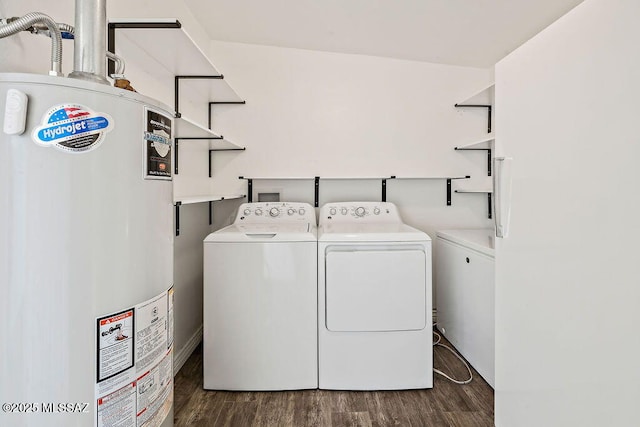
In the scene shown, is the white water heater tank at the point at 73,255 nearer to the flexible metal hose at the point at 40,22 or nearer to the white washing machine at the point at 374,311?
the flexible metal hose at the point at 40,22

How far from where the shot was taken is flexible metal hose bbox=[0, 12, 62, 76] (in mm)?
781

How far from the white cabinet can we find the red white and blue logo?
1.66 m

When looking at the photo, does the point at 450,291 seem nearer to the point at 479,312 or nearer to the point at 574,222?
the point at 479,312

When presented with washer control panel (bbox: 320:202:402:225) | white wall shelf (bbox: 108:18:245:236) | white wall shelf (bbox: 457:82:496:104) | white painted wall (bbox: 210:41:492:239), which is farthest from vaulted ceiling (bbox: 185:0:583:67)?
washer control panel (bbox: 320:202:402:225)

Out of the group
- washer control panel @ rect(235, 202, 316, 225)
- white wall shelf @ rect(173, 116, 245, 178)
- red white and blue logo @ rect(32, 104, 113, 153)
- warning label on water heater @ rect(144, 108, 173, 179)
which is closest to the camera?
red white and blue logo @ rect(32, 104, 113, 153)

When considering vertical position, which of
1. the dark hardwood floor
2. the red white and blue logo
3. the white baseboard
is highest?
the red white and blue logo

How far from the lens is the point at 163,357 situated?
95 cm

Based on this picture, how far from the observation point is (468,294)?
187 centimetres

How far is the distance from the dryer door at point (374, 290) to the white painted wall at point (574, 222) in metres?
0.52

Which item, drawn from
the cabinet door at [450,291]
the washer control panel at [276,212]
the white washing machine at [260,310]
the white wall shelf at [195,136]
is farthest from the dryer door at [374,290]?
the white wall shelf at [195,136]

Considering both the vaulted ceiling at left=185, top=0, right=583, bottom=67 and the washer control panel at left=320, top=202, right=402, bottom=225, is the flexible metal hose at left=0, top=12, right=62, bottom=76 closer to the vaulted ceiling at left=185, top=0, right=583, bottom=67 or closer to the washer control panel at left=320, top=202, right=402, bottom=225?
the vaulted ceiling at left=185, top=0, right=583, bottom=67

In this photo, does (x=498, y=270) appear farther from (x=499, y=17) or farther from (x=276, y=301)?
(x=499, y=17)

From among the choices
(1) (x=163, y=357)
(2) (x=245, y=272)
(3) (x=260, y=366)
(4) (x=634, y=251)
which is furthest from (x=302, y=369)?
(4) (x=634, y=251)

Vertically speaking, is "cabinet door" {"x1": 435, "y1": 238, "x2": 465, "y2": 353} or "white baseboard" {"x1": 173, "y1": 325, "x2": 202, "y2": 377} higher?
"cabinet door" {"x1": 435, "y1": 238, "x2": 465, "y2": 353}
